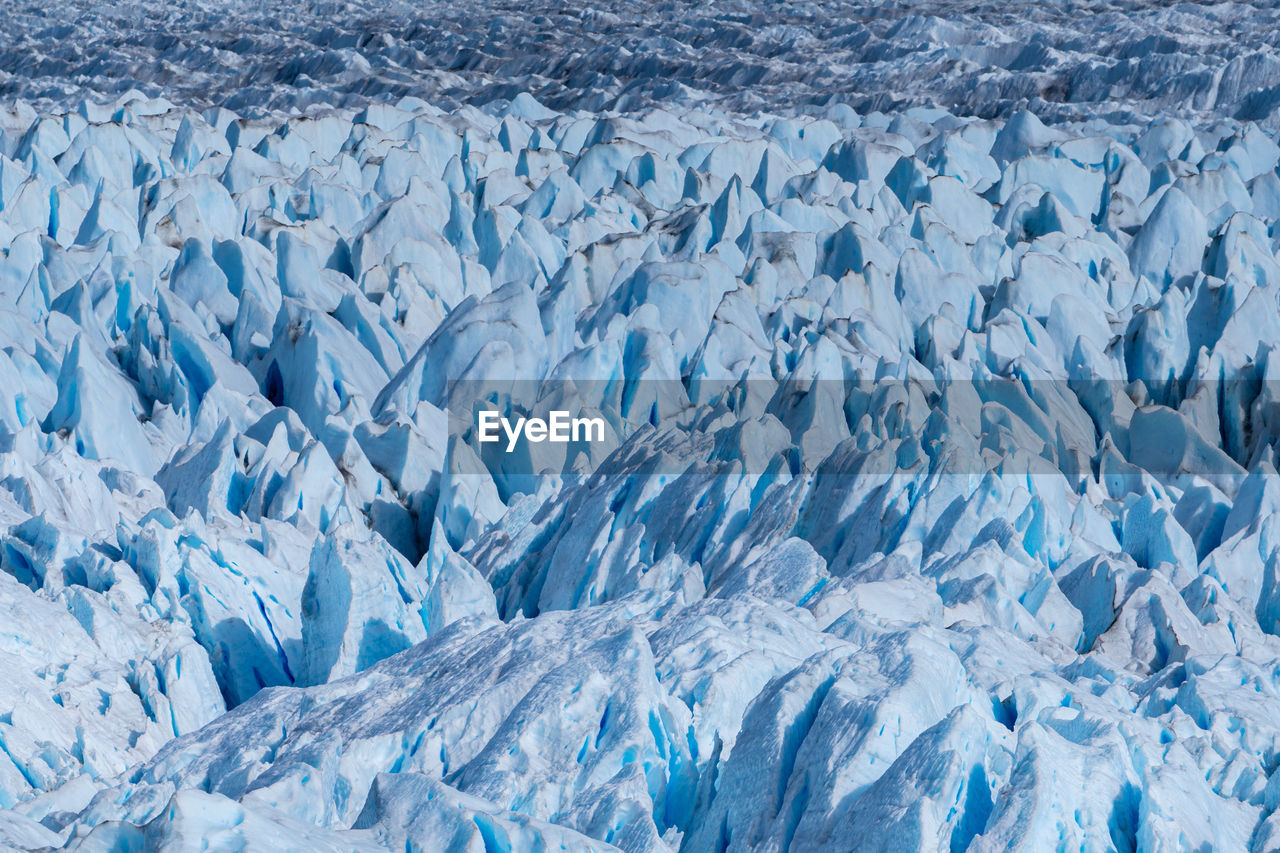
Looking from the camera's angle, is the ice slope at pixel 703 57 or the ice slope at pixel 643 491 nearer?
the ice slope at pixel 643 491

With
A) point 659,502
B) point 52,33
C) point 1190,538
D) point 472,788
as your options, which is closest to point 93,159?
point 659,502

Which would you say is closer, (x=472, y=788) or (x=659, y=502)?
(x=472, y=788)

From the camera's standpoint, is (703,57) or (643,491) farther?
(703,57)

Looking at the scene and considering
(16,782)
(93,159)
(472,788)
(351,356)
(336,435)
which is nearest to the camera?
(472,788)

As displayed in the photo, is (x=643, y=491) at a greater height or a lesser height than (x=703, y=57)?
lesser

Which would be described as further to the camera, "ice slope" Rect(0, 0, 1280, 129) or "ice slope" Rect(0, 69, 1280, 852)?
"ice slope" Rect(0, 0, 1280, 129)

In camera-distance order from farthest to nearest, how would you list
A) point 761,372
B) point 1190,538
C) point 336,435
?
point 761,372 → point 336,435 → point 1190,538

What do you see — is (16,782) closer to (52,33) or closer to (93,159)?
(93,159)

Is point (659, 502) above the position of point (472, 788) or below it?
below
